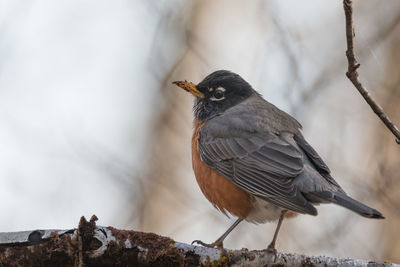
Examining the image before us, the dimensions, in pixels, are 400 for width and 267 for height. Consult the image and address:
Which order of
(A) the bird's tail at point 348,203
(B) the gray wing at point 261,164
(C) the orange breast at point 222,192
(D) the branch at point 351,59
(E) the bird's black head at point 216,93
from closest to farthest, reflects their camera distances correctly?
(D) the branch at point 351,59 → (A) the bird's tail at point 348,203 → (B) the gray wing at point 261,164 → (C) the orange breast at point 222,192 → (E) the bird's black head at point 216,93

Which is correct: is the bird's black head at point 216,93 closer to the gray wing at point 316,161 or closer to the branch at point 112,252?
the gray wing at point 316,161

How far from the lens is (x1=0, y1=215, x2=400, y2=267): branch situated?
12.0 feet

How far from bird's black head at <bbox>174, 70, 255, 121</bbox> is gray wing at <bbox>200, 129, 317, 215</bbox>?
1.76ft

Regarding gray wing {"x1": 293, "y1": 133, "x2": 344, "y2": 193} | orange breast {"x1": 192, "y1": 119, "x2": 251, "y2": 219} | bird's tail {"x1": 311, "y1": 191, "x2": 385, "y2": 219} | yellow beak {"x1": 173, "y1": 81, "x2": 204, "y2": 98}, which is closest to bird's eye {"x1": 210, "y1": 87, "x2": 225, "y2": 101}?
yellow beak {"x1": 173, "y1": 81, "x2": 204, "y2": 98}

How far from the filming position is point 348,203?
4.30 meters

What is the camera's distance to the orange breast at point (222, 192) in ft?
17.3

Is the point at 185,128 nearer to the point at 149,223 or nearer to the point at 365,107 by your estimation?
the point at 149,223

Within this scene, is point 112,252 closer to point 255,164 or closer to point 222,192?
point 222,192

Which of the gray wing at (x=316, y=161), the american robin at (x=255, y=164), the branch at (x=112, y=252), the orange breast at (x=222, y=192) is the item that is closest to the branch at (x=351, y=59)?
the american robin at (x=255, y=164)

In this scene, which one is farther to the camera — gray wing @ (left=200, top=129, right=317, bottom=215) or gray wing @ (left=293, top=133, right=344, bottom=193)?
gray wing @ (left=293, top=133, right=344, bottom=193)

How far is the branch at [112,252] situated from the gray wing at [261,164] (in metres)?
0.79

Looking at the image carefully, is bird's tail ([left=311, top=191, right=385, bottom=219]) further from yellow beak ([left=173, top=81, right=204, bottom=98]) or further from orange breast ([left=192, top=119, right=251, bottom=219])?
yellow beak ([left=173, top=81, right=204, bottom=98])

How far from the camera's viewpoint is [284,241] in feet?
27.3

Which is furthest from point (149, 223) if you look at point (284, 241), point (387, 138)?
point (387, 138)
